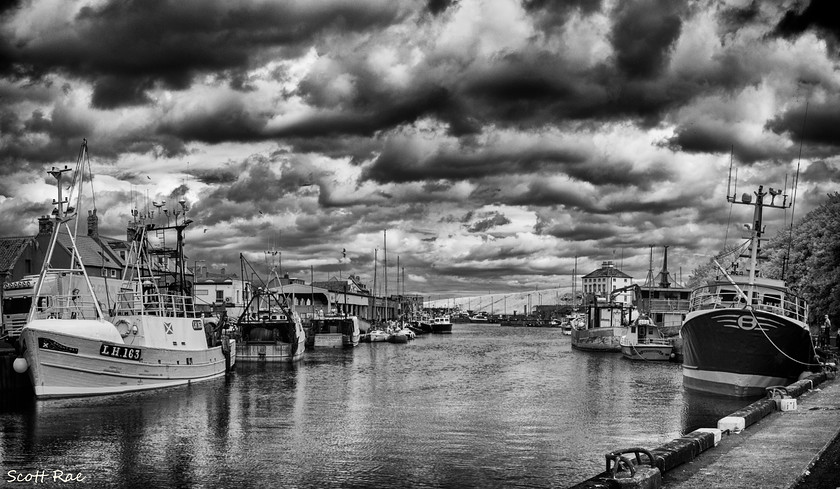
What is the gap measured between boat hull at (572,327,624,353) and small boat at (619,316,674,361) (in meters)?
10.2

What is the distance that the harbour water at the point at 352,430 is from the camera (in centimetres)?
2464

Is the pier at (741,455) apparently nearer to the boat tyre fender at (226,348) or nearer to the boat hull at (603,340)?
the boat tyre fender at (226,348)

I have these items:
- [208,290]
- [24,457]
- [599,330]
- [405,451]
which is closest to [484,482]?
[405,451]

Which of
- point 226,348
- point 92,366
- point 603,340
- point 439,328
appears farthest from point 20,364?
point 439,328

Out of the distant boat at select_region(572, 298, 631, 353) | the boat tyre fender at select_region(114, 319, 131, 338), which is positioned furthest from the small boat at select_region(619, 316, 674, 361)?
the boat tyre fender at select_region(114, 319, 131, 338)

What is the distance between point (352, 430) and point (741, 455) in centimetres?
1920

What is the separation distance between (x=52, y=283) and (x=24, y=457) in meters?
42.3

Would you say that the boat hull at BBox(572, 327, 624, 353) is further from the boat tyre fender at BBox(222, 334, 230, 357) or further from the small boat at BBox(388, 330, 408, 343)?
the boat tyre fender at BBox(222, 334, 230, 357)

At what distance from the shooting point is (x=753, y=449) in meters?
19.2

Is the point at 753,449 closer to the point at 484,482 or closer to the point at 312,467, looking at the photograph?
the point at 484,482

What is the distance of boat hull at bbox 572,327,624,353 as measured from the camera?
4026 inches

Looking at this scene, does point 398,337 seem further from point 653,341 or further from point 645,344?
point 645,344

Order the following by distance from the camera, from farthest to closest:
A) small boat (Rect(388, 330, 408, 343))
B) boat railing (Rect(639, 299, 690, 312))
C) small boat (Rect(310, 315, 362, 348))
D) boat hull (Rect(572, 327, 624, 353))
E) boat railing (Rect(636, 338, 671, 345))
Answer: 1. small boat (Rect(388, 330, 408, 343))
2. boat railing (Rect(639, 299, 690, 312))
3. small boat (Rect(310, 315, 362, 348))
4. boat hull (Rect(572, 327, 624, 353))
5. boat railing (Rect(636, 338, 671, 345))

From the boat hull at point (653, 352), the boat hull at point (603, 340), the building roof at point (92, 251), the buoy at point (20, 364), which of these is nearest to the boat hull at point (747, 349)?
the buoy at point (20, 364)
